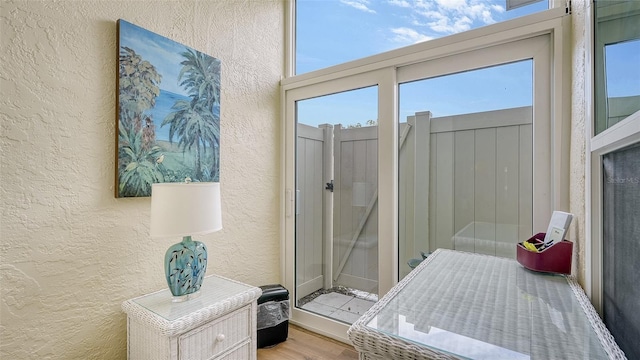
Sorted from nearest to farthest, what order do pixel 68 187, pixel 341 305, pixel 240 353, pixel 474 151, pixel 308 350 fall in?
pixel 68 187 < pixel 240 353 < pixel 474 151 < pixel 308 350 < pixel 341 305

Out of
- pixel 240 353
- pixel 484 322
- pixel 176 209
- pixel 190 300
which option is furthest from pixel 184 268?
pixel 484 322

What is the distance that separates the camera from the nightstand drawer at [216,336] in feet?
4.30

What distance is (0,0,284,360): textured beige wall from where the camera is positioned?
3.76 ft

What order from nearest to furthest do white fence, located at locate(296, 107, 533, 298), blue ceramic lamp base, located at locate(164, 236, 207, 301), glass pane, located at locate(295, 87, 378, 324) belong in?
blue ceramic lamp base, located at locate(164, 236, 207, 301) → white fence, located at locate(296, 107, 533, 298) → glass pane, located at locate(295, 87, 378, 324)

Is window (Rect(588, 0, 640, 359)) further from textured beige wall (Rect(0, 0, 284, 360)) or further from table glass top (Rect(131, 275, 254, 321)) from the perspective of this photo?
textured beige wall (Rect(0, 0, 284, 360))

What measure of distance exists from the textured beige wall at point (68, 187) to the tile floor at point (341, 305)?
123cm

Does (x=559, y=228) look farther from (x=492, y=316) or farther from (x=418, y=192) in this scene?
(x=418, y=192)

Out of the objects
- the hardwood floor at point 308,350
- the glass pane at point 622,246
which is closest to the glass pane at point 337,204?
the hardwood floor at point 308,350

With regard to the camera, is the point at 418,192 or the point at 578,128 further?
the point at 418,192

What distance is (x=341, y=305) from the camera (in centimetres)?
228

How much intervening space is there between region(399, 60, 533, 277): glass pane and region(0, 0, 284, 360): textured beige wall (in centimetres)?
154

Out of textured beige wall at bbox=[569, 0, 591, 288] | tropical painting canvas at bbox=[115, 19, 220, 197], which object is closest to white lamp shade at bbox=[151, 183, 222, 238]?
tropical painting canvas at bbox=[115, 19, 220, 197]

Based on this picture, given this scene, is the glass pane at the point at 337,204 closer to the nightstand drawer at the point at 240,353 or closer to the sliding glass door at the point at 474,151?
the sliding glass door at the point at 474,151

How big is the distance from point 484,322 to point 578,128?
1.03 metres
